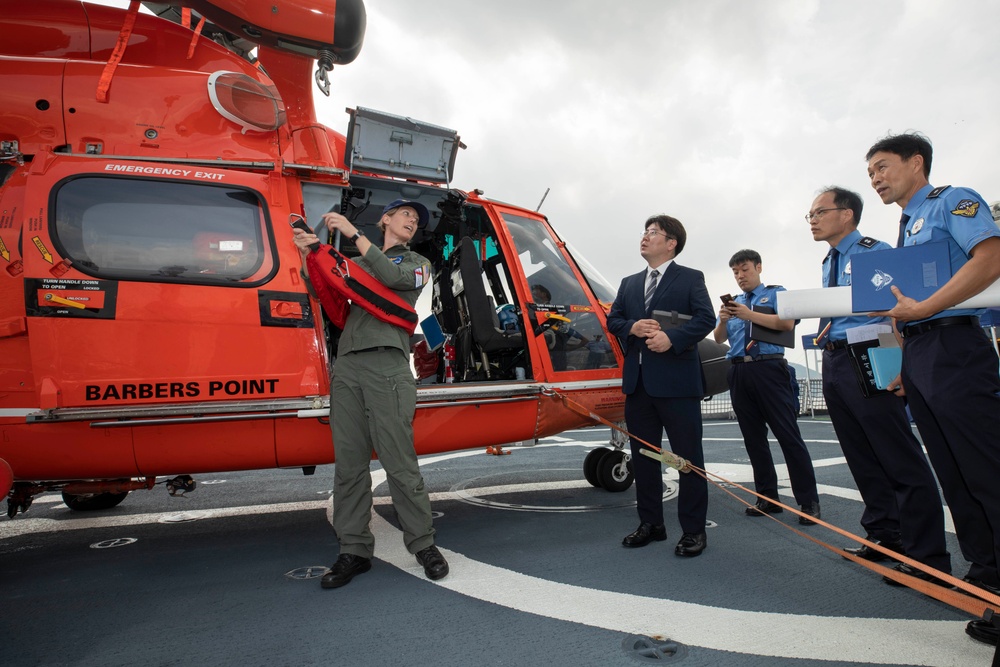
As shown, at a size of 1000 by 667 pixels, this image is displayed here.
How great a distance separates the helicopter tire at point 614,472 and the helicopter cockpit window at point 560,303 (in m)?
1.05

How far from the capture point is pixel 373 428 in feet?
9.93

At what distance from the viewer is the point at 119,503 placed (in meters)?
5.01

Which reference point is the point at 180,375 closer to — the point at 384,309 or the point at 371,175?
the point at 384,309

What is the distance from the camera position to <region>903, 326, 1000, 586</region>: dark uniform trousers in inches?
86.0

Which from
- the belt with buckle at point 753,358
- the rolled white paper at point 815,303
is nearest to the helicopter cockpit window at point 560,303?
the belt with buckle at point 753,358

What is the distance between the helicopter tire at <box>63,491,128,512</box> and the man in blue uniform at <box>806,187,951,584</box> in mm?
5503

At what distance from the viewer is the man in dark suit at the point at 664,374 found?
3332 millimetres

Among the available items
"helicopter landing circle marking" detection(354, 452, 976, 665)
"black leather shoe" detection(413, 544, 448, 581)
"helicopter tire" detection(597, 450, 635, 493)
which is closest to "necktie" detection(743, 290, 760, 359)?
"helicopter tire" detection(597, 450, 635, 493)

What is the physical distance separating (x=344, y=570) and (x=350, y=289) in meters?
1.49

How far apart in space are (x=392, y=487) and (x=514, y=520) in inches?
52.8

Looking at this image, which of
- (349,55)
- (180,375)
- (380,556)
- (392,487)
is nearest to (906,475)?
(392,487)

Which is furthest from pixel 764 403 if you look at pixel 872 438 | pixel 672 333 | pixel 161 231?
pixel 161 231

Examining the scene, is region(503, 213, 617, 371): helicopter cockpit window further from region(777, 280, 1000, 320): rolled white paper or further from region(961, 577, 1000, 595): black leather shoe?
region(961, 577, 1000, 595): black leather shoe

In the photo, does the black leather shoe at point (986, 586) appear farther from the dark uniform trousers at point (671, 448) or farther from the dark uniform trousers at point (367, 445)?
the dark uniform trousers at point (367, 445)
